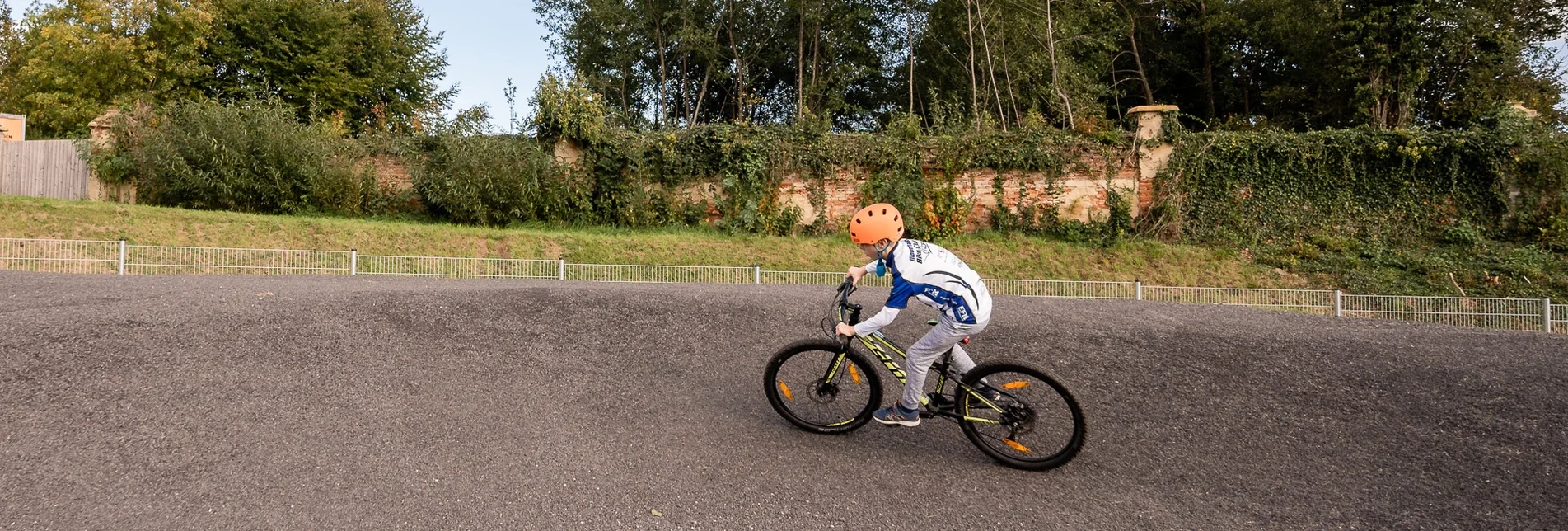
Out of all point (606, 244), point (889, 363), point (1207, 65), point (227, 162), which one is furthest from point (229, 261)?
point (1207, 65)

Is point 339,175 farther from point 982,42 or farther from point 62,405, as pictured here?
point 982,42

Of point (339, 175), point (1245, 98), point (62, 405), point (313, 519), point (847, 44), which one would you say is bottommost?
point (313, 519)

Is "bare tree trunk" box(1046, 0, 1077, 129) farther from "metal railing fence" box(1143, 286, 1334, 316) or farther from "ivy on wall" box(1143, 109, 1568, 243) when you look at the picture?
"metal railing fence" box(1143, 286, 1334, 316)

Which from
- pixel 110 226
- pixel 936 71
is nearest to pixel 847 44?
pixel 936 71

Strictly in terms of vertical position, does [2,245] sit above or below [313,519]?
above

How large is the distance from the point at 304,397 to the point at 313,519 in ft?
6.80

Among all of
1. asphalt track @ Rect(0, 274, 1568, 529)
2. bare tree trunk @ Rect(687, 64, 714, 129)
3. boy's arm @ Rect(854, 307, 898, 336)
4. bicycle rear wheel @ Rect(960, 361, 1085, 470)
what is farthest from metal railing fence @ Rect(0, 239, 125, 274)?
bare tree trunk @ Rect(687, 64, 714, 129)

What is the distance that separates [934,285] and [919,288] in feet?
0.31

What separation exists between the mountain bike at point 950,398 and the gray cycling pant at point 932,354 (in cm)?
10

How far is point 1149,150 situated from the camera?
67.2 ft

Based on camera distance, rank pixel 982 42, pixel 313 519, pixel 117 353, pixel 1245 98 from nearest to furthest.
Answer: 1. pixel 313 519
2. pixel 117 353
3. pixel 982 42
4. pixel 1245 98

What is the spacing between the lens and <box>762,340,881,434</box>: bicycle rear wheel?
16.7ft

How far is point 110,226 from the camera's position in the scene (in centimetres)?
1606

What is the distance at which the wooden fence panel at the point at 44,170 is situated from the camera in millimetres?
21641
